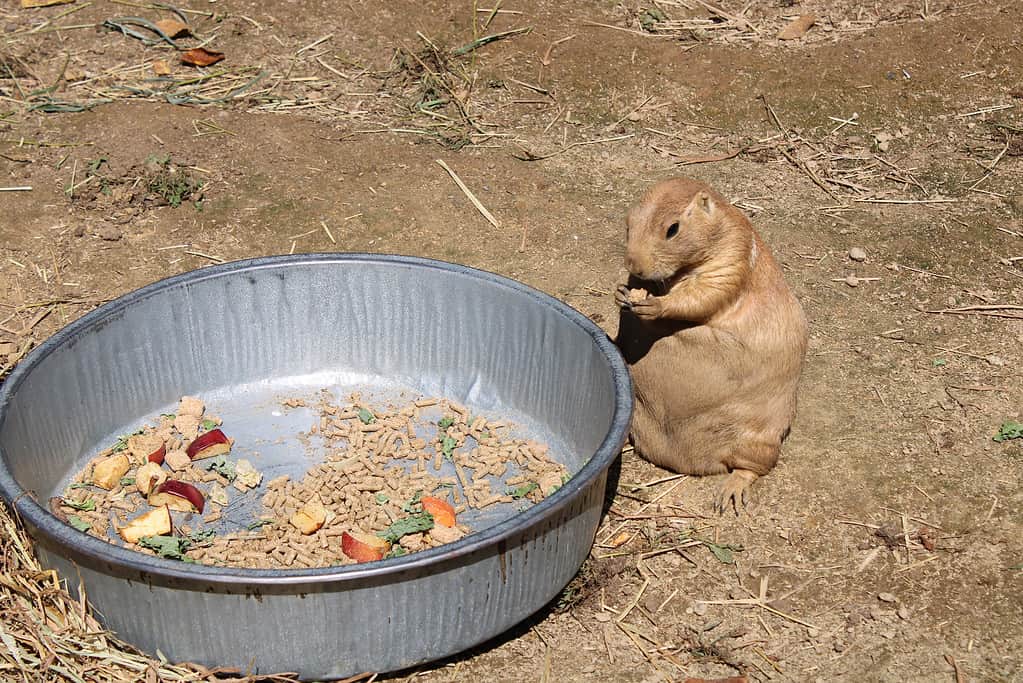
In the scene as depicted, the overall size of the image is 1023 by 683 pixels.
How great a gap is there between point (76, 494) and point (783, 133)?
5.05m

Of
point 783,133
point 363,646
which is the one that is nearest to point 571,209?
point 783,133

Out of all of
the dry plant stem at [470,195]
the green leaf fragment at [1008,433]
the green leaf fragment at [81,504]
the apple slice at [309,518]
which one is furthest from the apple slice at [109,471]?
the green leaf fragment at [1008,433]

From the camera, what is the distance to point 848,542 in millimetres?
4516

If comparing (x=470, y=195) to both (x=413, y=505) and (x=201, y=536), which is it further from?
(x=201, y=536)

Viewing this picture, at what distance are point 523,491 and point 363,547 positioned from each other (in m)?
0.77

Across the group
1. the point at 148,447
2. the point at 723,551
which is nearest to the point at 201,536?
the point at 148,447

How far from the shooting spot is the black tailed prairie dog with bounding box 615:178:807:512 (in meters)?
4.19

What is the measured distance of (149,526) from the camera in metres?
4.16

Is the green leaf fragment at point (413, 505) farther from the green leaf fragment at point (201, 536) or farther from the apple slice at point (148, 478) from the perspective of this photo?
the apple slice at point (148, 478)

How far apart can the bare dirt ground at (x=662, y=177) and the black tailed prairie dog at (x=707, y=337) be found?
7.9 inches

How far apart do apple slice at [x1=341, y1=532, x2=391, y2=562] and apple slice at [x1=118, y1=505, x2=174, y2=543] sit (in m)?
0.66

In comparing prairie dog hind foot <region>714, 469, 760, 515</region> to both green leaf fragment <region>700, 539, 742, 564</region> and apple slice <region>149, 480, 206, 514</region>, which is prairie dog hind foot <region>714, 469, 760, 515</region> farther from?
apple slice <region>149, 480, 206, 514</region>

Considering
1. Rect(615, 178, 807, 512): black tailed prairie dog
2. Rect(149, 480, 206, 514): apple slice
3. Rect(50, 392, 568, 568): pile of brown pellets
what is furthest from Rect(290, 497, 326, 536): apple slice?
Rect(615, 178, 807, 512): black tailed prairie dog

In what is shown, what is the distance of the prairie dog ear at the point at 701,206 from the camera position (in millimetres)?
4160
